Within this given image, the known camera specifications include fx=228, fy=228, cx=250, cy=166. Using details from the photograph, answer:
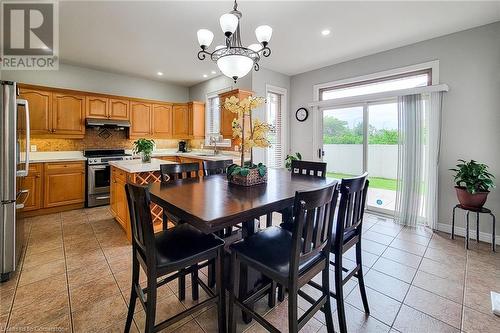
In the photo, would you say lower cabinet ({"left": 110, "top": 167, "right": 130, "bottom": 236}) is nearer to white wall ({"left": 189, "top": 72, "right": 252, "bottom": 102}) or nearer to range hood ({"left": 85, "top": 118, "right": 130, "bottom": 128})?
range hood ({"left": 85, "top": 118, "right": 130, "bottom": 128})

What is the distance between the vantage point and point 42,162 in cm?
396

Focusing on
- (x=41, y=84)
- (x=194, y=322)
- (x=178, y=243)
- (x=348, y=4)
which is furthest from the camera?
(x=41, y=84)

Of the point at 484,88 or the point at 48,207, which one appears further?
the point at 48,207

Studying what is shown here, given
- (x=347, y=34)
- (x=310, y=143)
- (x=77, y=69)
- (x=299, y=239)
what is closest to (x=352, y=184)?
(x=299, y=239)

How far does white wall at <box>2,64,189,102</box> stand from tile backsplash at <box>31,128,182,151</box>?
36.7 inches

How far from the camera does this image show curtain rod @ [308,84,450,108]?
3.26 meters

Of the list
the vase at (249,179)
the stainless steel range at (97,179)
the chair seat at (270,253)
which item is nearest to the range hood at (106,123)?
the stainless steel range at (97,179)

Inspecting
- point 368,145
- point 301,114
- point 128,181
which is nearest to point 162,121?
point 128,181

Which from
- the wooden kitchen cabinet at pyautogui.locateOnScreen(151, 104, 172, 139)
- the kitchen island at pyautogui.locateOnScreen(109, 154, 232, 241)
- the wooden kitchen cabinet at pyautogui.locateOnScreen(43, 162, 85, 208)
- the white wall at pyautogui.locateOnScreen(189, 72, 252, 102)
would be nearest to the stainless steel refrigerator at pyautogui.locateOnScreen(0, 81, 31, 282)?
the kitchen island at pyautogui.locateOnScreen(109, 154, 232, 241)

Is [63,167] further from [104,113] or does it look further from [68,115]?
[104,113]

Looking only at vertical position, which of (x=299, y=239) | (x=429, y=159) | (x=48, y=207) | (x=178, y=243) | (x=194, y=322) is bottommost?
(x=194, y=322)

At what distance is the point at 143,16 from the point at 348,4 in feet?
8.08

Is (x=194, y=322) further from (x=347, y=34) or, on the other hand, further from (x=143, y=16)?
(x=347, y=34)

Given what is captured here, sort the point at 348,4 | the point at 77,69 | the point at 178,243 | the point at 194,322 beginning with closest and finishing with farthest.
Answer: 1. the point at 178,243
2. the point at 194,322
3. the point at 348,4
4. the point at 77,69
